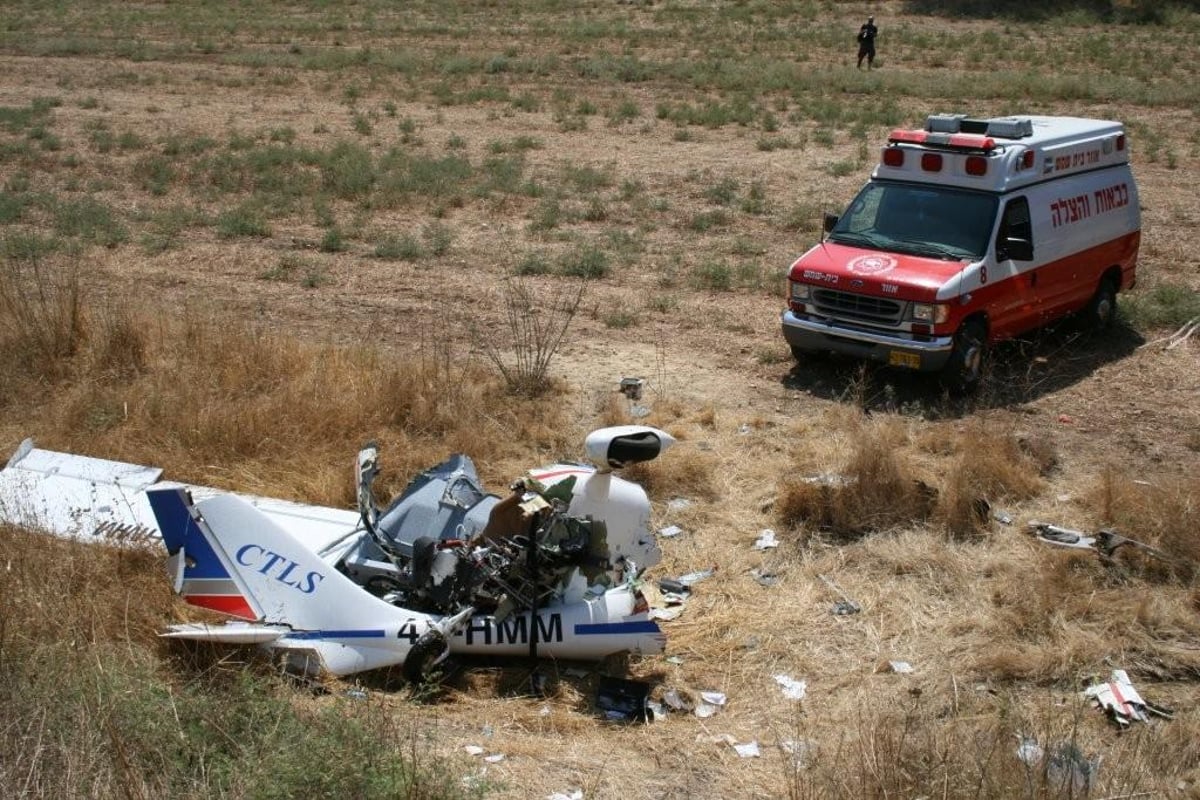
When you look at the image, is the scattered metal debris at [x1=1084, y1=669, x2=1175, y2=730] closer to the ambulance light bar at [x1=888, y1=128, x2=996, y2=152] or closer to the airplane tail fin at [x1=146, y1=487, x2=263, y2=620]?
the airplane tail fin at [x1=146, y1=487, x2=263, y2=620]

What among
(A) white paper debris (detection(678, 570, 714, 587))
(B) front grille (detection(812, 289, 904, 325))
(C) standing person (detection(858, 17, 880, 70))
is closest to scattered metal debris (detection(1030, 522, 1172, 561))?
(A) white paper debris (detection(678, 570, 714, 587))

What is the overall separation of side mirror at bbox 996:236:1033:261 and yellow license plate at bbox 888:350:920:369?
1.29 metres

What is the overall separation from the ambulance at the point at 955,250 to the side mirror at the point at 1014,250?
0.04 ft

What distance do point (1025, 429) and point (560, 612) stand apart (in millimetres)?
5466

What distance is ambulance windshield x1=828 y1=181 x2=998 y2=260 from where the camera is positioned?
11.8m

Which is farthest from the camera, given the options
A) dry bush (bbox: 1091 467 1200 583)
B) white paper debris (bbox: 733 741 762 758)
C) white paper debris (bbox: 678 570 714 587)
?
white paper debris (bbox: 678 570 714 587)

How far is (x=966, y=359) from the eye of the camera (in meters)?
11.5

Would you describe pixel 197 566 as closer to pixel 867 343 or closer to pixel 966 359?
pixel 867 343

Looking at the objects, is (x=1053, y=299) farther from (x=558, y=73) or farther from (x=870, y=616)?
(x=558, y=73)

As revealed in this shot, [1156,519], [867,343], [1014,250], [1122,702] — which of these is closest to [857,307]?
[867,343]

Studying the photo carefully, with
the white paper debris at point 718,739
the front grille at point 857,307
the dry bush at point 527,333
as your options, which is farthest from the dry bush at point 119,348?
the white paper debris at point 718,739

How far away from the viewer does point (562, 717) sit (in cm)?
696

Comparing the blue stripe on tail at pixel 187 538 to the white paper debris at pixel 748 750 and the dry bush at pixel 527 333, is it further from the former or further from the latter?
the dry bush at pixel 527 333

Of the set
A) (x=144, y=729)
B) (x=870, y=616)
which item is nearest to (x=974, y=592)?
(x=870, y=616)
